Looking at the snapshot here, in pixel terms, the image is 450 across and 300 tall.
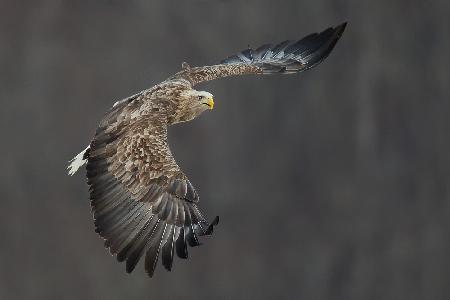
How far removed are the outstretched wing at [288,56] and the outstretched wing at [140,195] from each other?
171 centimetres

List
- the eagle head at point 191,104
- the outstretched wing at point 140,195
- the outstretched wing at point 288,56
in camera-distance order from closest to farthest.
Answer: the outstretched wing at point 140,195, the eagle head at point 191,104, the outstretched wing at point 288,56

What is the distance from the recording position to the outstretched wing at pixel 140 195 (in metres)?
7.32

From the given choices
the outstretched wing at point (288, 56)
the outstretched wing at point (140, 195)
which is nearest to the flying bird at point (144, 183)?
the outstretched wing at point (140, 195)

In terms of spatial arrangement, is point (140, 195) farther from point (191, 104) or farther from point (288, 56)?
point (288, 56)

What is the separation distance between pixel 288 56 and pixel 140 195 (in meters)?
3.04

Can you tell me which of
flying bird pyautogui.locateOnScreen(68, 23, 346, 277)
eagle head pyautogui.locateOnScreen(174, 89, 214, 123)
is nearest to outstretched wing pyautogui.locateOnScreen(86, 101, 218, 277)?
flying bird pyautogui.locateOnScreen(68, 23, 346, 277)

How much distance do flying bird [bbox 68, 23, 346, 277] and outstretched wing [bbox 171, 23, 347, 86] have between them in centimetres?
125

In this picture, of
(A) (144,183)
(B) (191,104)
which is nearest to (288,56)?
(B) (191,104)

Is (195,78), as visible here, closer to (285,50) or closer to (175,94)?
(175,94)

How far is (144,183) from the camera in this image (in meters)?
7.60

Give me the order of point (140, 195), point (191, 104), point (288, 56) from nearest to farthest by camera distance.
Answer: point (140, 195) < point (191, 104) < point (288, 56)

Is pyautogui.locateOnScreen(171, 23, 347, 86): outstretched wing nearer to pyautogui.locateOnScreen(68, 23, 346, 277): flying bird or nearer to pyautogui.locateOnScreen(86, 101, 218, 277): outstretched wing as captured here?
pyautogui.locateOnScreen(68, 23, 346, 277): flying bird

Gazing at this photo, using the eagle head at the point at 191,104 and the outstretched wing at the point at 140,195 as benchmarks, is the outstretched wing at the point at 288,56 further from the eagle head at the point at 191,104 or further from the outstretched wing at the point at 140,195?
the outstretched wing at the point at 140,195

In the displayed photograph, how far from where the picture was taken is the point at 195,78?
905 centimetres
